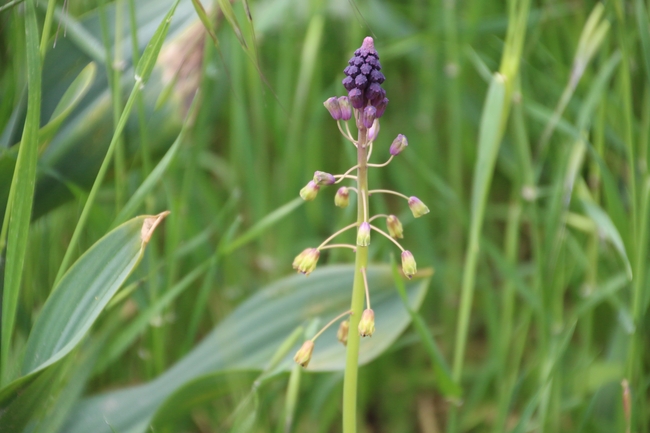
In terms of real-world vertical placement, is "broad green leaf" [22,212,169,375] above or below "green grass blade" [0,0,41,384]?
below

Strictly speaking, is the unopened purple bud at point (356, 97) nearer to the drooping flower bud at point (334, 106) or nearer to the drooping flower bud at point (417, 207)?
the drooping flower bud at point (334, 106)

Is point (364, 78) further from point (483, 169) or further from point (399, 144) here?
point (483, 169)

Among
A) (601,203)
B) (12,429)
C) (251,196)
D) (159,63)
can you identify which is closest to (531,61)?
(601,203)

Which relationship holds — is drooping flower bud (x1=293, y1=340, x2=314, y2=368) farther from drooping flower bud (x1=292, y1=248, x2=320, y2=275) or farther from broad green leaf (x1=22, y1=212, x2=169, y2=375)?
broad green leaf (x1=22, y1=212, x2=169, y2=375)

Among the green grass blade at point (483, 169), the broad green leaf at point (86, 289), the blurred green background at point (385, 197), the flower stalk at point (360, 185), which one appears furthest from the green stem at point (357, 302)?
the green grass blade at point (483, 169)

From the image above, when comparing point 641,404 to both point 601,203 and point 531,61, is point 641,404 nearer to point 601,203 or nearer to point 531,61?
point 601,203

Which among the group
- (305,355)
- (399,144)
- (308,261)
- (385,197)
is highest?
(385,197)

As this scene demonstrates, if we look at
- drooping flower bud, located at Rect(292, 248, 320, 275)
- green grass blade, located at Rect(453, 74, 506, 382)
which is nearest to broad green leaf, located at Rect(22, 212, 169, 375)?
drooping flower bud, located at Rect(292, 248, 320, 275)

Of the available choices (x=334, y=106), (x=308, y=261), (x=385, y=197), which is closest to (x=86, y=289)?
(x=308, y=261)
